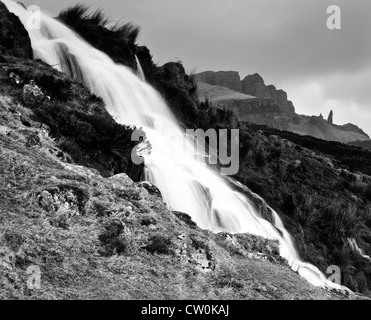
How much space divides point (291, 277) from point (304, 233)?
888cm

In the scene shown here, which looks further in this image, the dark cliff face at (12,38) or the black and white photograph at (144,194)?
the dark cliff face at (12,38)

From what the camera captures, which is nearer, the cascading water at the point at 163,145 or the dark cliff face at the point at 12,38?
the cascading water at the point at 163,145

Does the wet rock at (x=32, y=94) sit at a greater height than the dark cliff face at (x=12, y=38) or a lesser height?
lesser

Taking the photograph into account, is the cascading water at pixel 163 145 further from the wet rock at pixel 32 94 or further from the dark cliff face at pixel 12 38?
the wet rock at pixel 32 94

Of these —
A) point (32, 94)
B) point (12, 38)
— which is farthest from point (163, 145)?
point (12, 38)

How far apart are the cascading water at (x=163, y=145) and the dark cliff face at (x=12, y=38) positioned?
3.35ft

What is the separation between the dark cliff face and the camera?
13.2m

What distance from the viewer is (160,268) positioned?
6254 millimetres

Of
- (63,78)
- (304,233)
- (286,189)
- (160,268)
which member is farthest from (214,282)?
(286,189)

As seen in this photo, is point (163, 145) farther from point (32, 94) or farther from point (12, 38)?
point (12, 38)

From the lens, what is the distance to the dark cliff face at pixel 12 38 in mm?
13227

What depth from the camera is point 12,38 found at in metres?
13.6

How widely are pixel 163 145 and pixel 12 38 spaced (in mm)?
5776

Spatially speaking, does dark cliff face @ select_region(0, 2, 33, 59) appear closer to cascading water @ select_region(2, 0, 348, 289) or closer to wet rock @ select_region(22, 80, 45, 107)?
cascading water @ select_region(2, 0, 348, 289)
